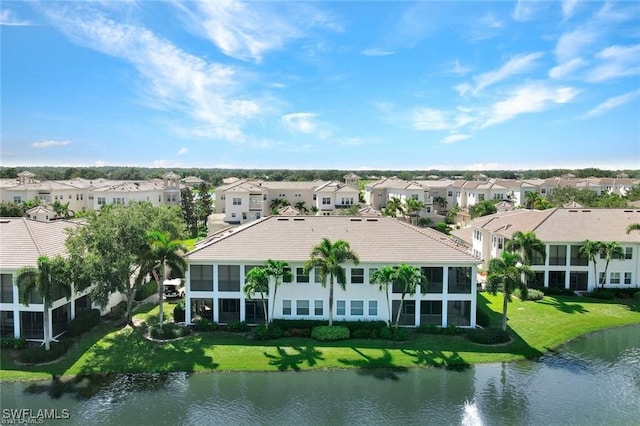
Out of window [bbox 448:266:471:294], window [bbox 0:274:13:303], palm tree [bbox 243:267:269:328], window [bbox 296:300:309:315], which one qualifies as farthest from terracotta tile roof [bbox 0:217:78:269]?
window [bbox 448:266:471:294]

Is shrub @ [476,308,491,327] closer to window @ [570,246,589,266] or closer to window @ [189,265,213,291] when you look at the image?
window @ [570,246,589,266]

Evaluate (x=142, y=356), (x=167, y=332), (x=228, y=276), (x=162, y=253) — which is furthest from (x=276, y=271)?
(x=142, y=356)

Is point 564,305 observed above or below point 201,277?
below

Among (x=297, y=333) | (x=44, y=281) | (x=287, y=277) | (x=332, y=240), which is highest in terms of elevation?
(x=332, y=240)

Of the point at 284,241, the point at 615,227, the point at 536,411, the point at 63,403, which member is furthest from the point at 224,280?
the point at 615,227

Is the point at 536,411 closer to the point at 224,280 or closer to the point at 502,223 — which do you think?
the point at 224,280

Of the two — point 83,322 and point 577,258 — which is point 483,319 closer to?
point 577,258

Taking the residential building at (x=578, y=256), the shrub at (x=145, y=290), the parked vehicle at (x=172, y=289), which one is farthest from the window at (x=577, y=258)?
the shrub at (x=145, y=290)
